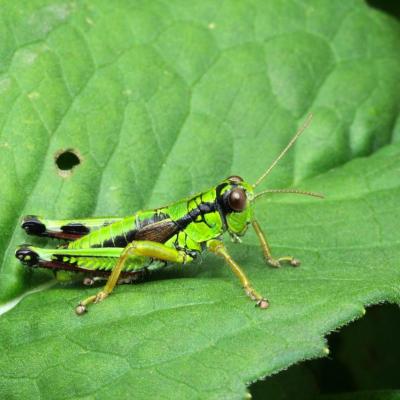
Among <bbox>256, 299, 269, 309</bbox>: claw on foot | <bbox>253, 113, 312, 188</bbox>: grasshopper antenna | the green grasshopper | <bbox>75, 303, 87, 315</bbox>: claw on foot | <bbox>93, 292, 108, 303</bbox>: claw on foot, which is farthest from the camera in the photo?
<bbox>253, 113, 312, 188</bbox>: grasshopper antenna

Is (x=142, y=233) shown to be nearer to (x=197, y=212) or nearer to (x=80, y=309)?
(x=197, y=212)

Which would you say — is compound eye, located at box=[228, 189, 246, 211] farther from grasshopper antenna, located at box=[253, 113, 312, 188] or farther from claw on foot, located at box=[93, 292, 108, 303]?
claw on foot, located at box=[93, 292, 108, 303]

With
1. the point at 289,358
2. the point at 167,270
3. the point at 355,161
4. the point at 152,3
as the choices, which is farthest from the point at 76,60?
the point at 289,358

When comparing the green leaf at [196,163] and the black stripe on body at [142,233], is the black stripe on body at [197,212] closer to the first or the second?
the black stripe on body at [142,233]

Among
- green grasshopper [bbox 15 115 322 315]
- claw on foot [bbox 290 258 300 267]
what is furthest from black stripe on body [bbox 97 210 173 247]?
claw on foot [bbox 290 258 300 267]

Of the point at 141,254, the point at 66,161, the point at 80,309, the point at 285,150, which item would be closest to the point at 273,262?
Result: the point at 285,150

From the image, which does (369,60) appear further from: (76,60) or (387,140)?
(76,60)

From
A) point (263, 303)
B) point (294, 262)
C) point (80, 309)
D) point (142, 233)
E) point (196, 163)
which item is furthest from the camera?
point (196, 163)
